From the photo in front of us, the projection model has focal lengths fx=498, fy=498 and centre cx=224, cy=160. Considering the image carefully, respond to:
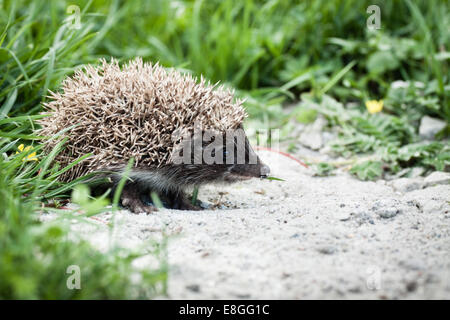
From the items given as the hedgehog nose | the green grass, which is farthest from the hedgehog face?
the green grass


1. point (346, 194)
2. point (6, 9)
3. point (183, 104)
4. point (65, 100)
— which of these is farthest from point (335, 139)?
point (6, 9)

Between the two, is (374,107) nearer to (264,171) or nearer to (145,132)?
(264,171)

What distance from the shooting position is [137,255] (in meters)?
2.92

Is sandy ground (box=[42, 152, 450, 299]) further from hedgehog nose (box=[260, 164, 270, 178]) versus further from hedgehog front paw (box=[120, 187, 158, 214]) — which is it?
hedgehog nose (box=[260, 164, 270, 178])

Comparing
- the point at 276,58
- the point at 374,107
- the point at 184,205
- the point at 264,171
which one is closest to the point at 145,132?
the point at 184,205

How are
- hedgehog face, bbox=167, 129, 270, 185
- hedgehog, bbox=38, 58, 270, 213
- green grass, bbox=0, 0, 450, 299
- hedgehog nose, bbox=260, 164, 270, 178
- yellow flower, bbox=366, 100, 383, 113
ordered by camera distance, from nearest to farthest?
hedgehog, bbox=38, 58, 270, 213
hedgehog face, bbox=167, 129, 270, 185
hedgehog nose, bbox=260, 164, 270, 178
green grass, bbox=0, 0, 450, 299
yellow flower, bbox=366, 100, 383, 113

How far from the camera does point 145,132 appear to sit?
4.29 meters

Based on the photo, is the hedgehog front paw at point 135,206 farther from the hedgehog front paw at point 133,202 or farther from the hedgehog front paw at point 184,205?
the hedgehog front paw at point 184,205

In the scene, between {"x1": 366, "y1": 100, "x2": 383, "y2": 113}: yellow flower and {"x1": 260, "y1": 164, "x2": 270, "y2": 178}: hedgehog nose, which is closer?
{"x1": 260, "y1": 164, "x2": 270, "y2": 178}: hedgehog nose

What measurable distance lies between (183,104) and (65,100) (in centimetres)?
Answer: 105

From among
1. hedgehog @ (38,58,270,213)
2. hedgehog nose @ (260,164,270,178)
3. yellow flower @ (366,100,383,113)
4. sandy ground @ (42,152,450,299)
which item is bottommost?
sandy ground @ (42,152,450,299)

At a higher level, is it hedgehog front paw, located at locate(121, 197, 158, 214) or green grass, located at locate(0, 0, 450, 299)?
green grass, located at locate(0, 0, 450, 299)

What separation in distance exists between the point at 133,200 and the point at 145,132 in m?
0.63

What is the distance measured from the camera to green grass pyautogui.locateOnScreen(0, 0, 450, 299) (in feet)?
17.5
